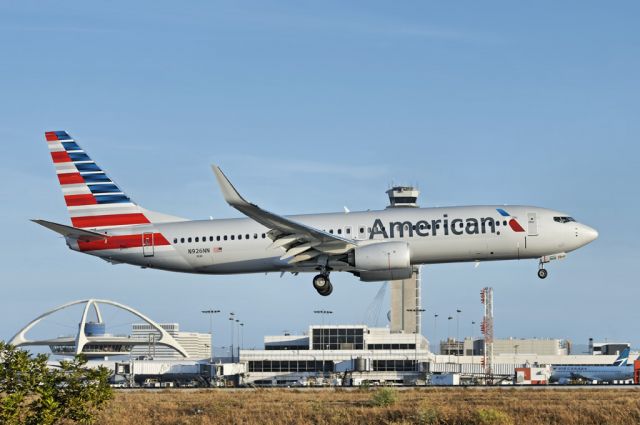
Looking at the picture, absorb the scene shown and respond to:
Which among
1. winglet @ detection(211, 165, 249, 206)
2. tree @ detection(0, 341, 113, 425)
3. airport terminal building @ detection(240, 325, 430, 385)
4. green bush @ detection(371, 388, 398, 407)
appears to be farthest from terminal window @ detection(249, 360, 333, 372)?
tree @ detection(0, 341, 113, 425)

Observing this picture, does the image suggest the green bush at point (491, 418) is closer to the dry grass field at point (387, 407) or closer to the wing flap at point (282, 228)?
the dry grass field at point (387, 407)

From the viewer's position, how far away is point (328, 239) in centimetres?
5612

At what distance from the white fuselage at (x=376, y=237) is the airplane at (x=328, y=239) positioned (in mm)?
57

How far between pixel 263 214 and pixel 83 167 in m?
18.0

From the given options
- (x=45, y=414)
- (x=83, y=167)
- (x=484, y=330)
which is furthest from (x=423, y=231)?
(x=484, y=330)

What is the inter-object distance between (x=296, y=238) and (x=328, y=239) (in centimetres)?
187

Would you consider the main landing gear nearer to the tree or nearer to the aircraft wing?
the aircraft wing

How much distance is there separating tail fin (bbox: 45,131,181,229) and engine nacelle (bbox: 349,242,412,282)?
12.7 metres

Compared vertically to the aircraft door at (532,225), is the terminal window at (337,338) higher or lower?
lower

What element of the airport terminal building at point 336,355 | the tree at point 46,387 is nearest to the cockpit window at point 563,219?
the tree at point 46,387

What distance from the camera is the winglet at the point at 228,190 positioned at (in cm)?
5081

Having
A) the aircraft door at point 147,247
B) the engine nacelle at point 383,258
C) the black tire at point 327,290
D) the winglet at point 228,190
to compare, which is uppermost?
the winglet at point 228,190

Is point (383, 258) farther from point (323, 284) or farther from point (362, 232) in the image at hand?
point (323, 284)

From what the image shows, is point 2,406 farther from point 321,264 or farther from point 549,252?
point 549,252
